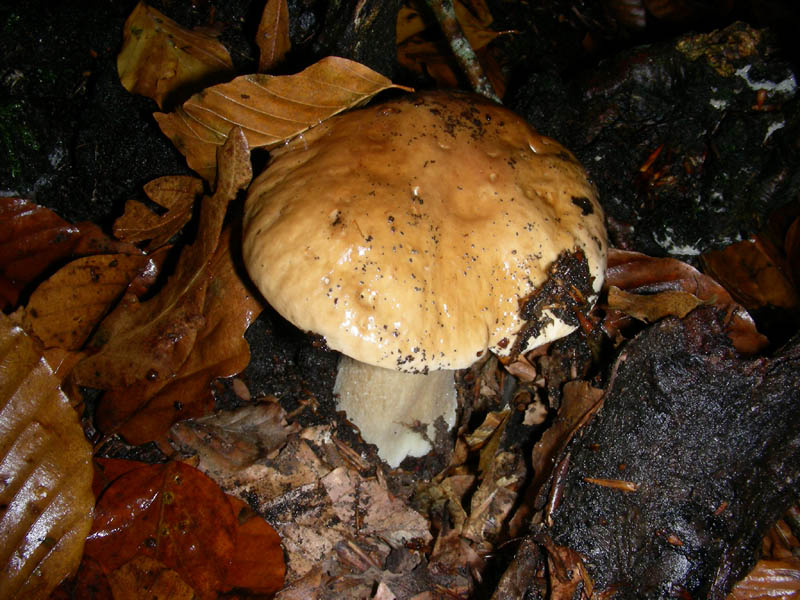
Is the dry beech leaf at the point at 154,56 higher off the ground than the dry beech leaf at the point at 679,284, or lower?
higher

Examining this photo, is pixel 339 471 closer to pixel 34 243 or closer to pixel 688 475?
pixel 688 475

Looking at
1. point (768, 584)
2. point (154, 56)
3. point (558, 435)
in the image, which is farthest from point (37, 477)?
point (768, 584)

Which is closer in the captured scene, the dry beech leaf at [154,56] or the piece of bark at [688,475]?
the piece of bark at [688,475]

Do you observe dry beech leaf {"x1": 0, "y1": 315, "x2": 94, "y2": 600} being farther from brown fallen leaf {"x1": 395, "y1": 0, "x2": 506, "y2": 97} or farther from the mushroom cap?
brown fallen leaf {"x1": 395, "y1": 0, "x2": 506, "y2": 97}

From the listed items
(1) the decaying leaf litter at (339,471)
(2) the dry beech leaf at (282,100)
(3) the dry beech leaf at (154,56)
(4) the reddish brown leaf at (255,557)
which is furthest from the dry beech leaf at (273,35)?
(4) the reddish brown leaf at (255,557)

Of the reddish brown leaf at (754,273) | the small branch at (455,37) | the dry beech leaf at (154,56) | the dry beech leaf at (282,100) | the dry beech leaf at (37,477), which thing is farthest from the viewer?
the reddish brown leaf at (754,273)

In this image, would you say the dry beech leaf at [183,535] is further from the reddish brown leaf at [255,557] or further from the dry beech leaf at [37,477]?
the dry beech leaf at [37,477]
